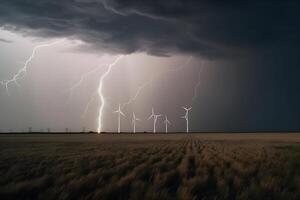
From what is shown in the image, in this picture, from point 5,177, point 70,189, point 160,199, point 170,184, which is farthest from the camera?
point 5,177

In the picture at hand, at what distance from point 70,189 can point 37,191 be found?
28.9 inches

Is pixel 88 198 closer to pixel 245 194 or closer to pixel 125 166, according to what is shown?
pixel 245 194

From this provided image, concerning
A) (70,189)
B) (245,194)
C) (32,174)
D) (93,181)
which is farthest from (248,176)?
(32,174)

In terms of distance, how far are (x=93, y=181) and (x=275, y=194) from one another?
444cm

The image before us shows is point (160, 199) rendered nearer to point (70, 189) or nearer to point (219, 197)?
point (219, 197)

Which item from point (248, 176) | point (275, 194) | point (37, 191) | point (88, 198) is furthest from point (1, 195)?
point (248, 176)

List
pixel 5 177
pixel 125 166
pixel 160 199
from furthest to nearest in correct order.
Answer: pixel 125 166 → pixel 5 177 → pixel 160 199

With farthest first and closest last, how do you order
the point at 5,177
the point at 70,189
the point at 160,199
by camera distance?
the point at 5,177, the point at 70,189, the point at 160,199

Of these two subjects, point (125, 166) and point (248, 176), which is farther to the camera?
point (125, 166)

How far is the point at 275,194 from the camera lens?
8.92 m

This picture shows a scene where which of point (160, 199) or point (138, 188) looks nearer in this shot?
point (160, 199)

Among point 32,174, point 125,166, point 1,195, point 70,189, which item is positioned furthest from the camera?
point 125,166

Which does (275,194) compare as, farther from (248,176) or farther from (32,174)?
(32,174)

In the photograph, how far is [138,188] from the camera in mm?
9250
